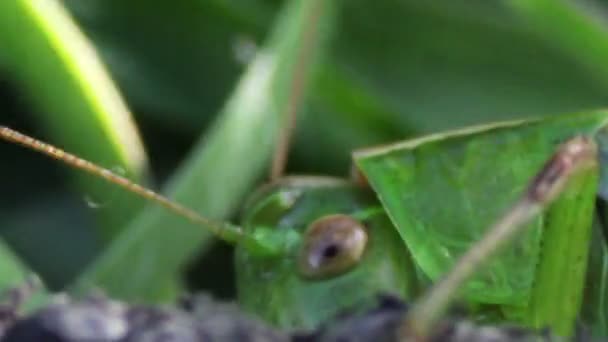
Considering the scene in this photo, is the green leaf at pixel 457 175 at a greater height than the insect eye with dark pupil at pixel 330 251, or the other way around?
the green leaf at pixel 457 175

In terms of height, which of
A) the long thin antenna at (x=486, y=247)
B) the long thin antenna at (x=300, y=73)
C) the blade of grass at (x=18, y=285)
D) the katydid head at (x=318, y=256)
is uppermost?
the long thin antenna at (x=486, y=247)

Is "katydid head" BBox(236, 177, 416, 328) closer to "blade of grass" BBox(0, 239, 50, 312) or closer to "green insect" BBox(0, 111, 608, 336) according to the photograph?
"green insect" BBox(0, 111, 608, 336)

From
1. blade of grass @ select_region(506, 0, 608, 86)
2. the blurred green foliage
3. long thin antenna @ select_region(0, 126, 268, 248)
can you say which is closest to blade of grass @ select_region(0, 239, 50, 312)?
long thin antenna @ select_region(0, 126, 268, 248)

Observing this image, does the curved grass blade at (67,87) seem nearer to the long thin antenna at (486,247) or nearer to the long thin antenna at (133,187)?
the long thin antenna at (133,187)

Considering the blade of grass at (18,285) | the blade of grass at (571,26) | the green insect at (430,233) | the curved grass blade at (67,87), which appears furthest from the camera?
the blade of grass at (571,26)

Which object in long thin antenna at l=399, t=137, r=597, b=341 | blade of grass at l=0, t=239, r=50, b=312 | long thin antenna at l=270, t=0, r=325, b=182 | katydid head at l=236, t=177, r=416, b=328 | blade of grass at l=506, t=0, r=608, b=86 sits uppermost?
long thin antenna at l=399, t=137, r=597, b=341

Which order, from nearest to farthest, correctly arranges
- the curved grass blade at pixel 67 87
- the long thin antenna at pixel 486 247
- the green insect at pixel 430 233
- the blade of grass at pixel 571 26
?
the long thin antenna at pixel 486 247 < the curved grass blade at pixel 67 87 < the green insect at pixel 430 233 < the blade of grass at pixel 571 26

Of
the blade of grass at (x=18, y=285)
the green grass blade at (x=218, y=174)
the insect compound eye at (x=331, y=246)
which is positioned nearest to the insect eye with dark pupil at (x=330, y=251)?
the insect compound eye at (x=331, y=246)
